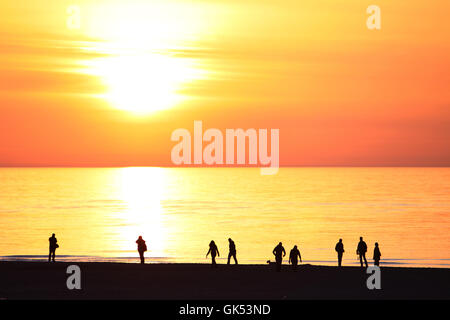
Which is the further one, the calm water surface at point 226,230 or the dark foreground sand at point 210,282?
the calm water surface at point 226,230

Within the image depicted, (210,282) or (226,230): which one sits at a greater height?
(226,230)

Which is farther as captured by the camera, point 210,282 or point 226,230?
point 226,230

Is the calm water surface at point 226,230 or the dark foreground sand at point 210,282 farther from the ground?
the calm water surface at point 226,230

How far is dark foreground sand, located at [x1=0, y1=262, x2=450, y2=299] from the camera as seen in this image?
29.6 metres

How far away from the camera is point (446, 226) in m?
99.5

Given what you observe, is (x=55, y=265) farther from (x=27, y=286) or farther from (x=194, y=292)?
(x=194, y=292)

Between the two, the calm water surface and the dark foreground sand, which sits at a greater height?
the calm water surface

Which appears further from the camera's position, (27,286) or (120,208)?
(120,208)

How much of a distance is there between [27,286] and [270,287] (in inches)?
452

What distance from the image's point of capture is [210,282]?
3369 centimetres

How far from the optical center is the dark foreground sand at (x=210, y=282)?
97.0ft

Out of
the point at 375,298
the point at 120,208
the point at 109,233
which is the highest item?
the point at 120,208

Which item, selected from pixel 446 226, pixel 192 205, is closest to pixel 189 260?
pixel 446 226

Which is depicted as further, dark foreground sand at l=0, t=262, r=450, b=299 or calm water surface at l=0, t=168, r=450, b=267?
calm water surface at l=0, t=168, r=450, b=267
